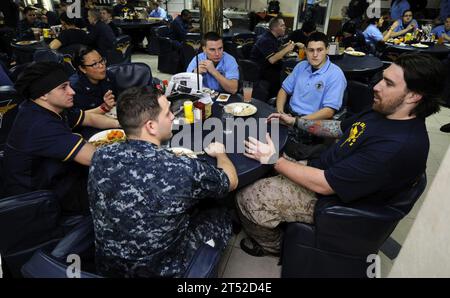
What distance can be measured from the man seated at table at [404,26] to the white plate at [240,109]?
537 cm

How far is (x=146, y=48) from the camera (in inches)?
321

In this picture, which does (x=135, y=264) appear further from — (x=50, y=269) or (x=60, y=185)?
(x=60, y=185)

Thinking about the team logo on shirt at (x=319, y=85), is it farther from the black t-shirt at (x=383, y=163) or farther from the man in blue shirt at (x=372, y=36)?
the man in blue shirt at (x=372, y=36)

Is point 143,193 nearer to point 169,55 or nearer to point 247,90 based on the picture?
point 247,90

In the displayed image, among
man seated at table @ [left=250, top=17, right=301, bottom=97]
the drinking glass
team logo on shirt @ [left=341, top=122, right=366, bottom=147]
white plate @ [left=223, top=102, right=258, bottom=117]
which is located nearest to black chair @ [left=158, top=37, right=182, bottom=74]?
man seated at table @ [left=250, top=17, right=301, bottom=97]

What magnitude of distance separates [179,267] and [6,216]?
0.86 meters

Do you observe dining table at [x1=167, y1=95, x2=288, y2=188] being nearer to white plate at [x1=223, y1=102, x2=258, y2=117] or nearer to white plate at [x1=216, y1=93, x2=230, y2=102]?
white plate at [x1=223, y1=102, x2=258, y2=117]

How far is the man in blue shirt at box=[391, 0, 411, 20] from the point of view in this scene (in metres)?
7.54

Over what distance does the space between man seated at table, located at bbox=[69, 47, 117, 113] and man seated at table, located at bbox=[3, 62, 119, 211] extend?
59cm

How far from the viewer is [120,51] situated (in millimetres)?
4859

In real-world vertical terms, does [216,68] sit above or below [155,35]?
below

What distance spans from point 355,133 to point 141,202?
50.0 inches

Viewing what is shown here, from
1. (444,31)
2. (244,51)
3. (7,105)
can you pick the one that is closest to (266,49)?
(244,51)

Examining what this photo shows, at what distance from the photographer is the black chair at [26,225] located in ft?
4.43
